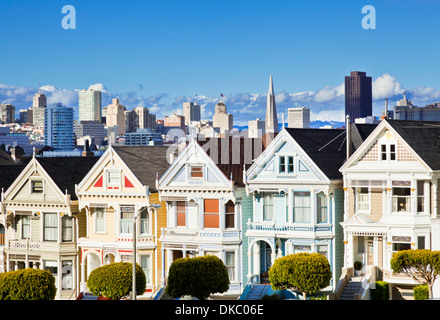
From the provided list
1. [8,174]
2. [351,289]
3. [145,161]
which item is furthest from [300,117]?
[351,289]

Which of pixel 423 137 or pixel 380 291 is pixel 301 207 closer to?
pixel 380 291

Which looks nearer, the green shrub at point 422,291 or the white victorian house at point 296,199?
the green shrub at point 422,291

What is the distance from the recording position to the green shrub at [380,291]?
40.8 metres

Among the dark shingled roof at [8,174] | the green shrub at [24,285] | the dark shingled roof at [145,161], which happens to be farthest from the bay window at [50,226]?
the green shrub at [24,285]

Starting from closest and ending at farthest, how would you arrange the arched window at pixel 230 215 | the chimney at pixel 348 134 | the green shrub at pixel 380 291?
the green shrub at pixel 380 291
the chimney at pixel 348 134
the arched window at pixel 230 215

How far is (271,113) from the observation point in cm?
6144

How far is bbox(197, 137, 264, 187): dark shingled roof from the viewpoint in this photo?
1823 inches

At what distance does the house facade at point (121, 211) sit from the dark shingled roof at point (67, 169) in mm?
1640

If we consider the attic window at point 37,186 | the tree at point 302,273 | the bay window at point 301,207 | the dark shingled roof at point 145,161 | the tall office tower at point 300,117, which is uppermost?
the tall office tower at point 300,117

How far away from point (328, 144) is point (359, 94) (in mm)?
11526

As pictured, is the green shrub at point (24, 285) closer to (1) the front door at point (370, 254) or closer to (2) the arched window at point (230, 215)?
(2) the arched window at point (230, 215)

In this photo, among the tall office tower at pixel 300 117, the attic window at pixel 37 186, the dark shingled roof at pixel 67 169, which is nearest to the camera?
the dark shingled roof at pixel 67 169
